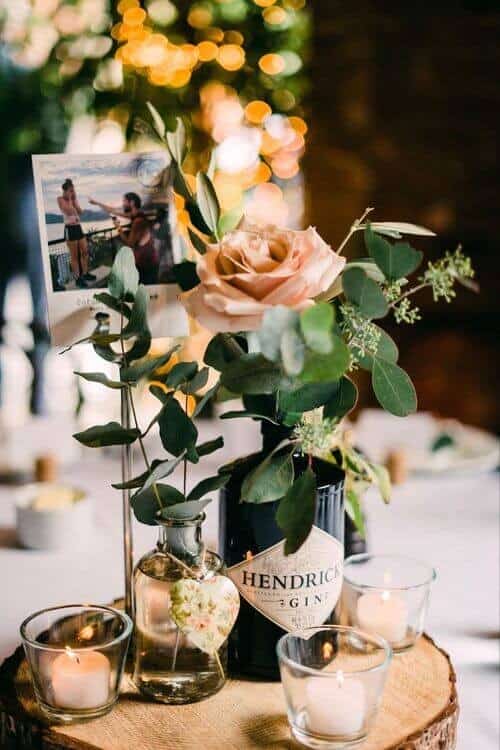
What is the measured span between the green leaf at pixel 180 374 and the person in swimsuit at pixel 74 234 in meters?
0.15

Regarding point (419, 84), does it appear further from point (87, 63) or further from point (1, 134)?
point (1, 134)

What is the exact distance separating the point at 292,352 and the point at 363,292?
0.43 ft

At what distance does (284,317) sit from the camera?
66 cm

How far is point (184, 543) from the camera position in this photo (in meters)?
0.84

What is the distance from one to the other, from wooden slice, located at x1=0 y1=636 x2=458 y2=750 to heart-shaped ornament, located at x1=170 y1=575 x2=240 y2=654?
0.07m

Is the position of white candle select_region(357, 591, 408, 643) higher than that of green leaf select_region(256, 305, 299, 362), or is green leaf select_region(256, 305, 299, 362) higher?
green leaf select_region(256, 305, 299, 362)

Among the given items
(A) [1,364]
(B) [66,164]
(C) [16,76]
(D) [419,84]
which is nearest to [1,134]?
(C) [16,76]

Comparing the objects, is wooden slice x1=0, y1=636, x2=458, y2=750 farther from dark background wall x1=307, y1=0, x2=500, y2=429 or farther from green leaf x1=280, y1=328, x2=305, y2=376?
dark background wall x1=307, y1=0, x2=500, y2=429

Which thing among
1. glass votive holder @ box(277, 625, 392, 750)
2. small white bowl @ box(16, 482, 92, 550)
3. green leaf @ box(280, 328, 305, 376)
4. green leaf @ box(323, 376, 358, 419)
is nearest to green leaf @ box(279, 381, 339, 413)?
green leaf @ box(323, 376, 358, 419)

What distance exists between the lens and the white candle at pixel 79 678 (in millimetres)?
804

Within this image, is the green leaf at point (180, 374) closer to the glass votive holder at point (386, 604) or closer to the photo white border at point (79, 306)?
the photo white border at point (79, 306)

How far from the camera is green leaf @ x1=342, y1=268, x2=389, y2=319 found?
0.75 m

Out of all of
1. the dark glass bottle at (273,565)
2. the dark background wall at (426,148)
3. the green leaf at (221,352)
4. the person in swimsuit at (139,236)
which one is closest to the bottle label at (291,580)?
the dark glass bottle at (273,565)

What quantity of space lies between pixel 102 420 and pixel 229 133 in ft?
5.31
